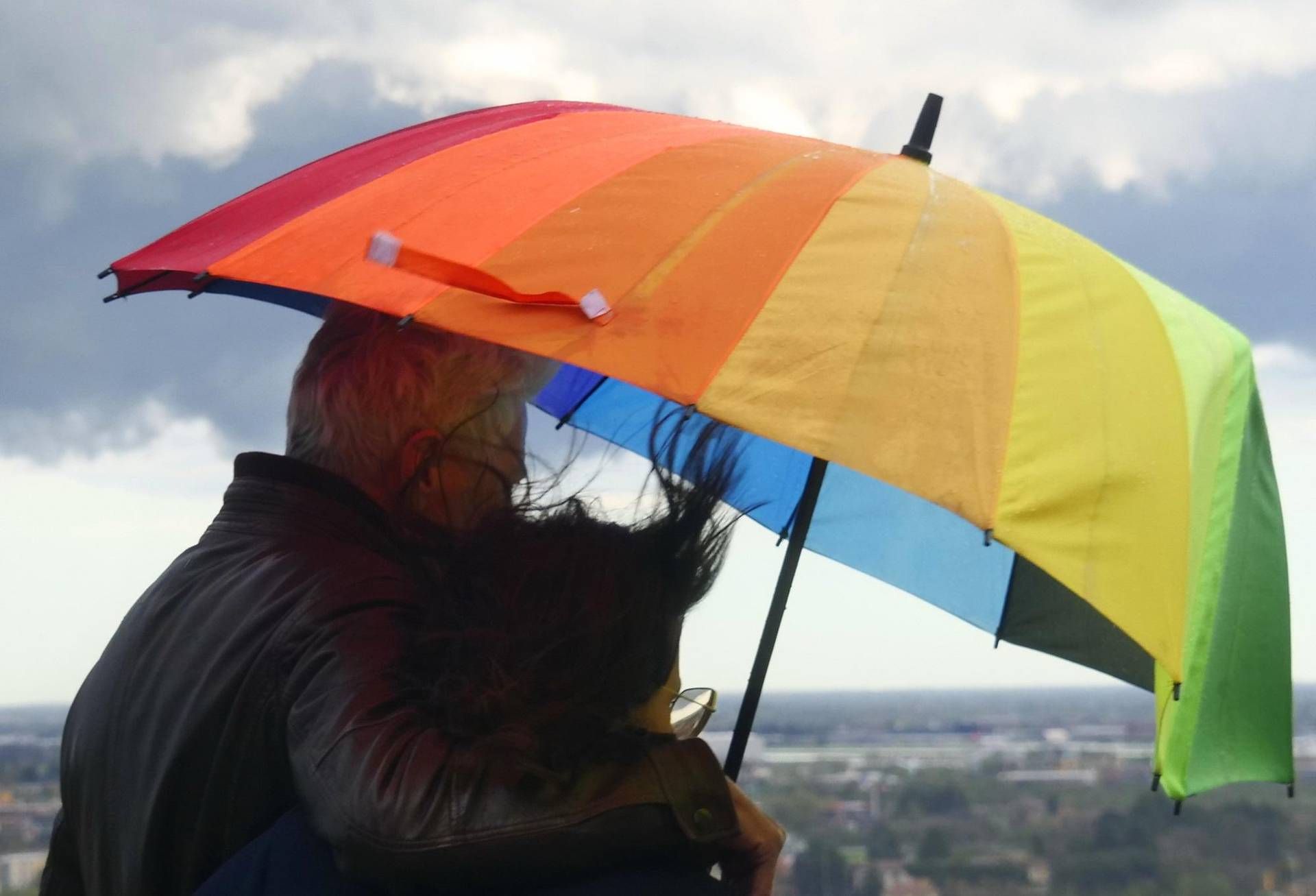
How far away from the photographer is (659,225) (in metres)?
2.22

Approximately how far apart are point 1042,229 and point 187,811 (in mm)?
1528

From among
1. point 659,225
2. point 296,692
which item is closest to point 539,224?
point 659,225

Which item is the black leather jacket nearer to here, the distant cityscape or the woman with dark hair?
the woman with dark hair

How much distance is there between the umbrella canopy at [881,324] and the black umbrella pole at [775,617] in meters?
0.55

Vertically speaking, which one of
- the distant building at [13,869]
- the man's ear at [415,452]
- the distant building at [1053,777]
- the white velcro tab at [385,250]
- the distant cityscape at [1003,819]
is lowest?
the distant building at [1053,777]

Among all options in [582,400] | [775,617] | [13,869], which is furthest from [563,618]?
[13,869]

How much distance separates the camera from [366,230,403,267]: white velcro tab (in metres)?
2.14

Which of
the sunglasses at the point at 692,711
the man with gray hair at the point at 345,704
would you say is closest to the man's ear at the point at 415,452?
the man with gray hair at the point at 345,704

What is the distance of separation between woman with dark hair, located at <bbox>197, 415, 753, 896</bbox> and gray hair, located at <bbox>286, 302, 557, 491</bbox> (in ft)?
0.98

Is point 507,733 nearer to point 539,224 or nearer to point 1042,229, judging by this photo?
point 539,224

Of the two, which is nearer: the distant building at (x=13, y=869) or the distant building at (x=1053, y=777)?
the distant building at (x=13, y=869)

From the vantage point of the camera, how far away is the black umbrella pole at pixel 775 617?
107 inches

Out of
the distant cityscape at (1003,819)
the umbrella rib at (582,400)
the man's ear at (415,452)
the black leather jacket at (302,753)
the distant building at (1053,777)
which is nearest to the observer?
the black leather jacket at (302,753)

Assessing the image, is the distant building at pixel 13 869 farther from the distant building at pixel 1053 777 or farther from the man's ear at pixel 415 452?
the distant building at pixel 1053 777
